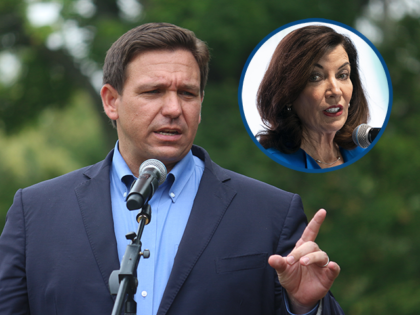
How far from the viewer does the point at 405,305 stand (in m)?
8.43

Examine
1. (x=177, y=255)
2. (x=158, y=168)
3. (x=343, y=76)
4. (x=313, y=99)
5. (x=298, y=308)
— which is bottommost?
(x=298, y=308)

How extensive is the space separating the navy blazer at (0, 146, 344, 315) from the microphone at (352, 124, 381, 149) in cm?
54

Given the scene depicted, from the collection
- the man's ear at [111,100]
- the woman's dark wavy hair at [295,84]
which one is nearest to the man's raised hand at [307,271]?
the woman's dark wavy hair at [295,84]

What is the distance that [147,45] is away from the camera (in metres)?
2.71

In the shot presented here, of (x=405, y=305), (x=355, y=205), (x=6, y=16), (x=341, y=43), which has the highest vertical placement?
(x=6, y=16)

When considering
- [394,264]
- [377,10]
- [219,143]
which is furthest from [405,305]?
[377,10]

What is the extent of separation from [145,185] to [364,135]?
0.91 metres

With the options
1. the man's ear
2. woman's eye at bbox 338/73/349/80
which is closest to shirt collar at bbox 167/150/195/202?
the man's ear

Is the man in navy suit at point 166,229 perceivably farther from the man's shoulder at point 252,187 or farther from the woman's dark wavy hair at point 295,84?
the woman's dark wavy hair at point 295,84

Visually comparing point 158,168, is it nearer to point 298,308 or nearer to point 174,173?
point 174,173

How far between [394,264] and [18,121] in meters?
8.29

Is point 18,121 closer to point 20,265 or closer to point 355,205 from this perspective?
point 355,205

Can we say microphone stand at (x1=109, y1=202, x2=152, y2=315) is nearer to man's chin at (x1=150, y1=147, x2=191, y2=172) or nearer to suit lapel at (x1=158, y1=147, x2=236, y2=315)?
suit lapel at (x1=158, y1=147, x2=236, y2=315)

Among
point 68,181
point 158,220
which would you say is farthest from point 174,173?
point 68,181
